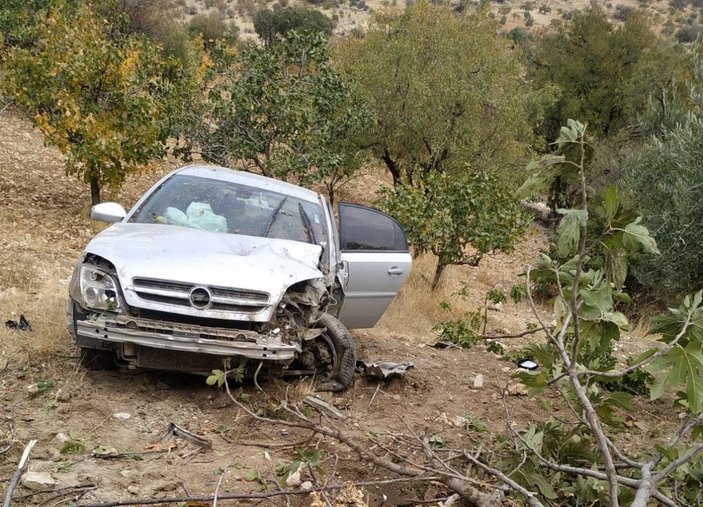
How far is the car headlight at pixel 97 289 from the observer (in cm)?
476

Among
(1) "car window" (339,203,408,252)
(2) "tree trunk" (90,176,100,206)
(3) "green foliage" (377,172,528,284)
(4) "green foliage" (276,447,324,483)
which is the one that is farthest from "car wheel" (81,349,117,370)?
(2) "tree trunk" (90,176,100,206)

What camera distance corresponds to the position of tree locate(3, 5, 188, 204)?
1191cm

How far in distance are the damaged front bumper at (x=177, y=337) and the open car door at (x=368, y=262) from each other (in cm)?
173

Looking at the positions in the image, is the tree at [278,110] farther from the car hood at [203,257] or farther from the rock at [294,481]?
the rock at [294,481]

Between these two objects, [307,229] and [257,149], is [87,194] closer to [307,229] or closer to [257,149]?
[257,149]

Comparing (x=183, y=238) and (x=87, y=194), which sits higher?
(x=183, y=238)

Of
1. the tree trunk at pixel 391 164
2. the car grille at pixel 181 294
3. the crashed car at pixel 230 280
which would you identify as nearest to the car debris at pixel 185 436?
the crashed car at pixel 230 280

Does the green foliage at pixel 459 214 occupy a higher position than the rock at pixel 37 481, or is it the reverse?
the rock at pixel 37 481

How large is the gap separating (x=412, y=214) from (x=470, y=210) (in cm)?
103

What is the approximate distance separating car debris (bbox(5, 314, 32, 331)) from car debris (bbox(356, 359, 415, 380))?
2912mm

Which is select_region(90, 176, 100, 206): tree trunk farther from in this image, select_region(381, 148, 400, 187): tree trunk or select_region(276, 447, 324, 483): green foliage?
select_region(276, 447, 324, 483): green foliage

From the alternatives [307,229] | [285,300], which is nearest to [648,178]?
[307,229]

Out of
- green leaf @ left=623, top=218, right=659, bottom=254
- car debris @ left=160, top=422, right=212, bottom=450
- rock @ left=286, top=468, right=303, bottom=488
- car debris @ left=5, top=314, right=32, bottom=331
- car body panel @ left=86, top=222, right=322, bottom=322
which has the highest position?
green leaf @ left=623, top=218, right=659, bottom=254

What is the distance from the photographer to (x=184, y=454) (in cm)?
417
